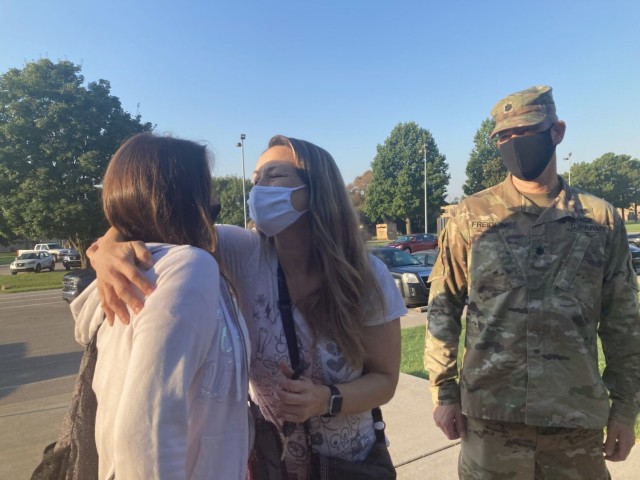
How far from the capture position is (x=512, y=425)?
2.03 meters

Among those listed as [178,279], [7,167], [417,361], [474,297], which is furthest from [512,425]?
[7,167]

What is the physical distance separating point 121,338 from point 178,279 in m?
0.23

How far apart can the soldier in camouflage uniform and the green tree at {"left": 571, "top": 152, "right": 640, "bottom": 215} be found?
75.1 meters

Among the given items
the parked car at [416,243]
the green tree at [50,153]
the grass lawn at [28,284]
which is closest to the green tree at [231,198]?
the parked car at [416,243]

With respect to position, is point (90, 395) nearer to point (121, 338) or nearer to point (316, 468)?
point (121, 338)

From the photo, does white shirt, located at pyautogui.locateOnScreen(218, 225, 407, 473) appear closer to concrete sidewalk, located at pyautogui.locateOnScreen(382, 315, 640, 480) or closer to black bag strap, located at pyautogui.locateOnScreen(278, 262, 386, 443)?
black bag strap, located at pyautogui.locateOnScreen(278, 262, 386, 443)

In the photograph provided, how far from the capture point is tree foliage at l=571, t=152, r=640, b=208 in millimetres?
67938

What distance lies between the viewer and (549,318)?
6.56 ft

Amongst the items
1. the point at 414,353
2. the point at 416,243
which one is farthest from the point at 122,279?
the point at 416,243

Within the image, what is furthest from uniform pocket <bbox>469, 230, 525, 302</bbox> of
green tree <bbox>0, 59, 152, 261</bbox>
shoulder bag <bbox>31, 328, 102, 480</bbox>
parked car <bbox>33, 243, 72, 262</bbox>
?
parked car <bbox>33, 243, 72, 262</bbox>

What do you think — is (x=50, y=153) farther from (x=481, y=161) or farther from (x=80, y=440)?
(x=481, y=161)

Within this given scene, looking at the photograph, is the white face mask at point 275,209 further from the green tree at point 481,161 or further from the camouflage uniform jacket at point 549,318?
the green tree at point 481,161

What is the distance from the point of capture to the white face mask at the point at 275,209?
180 cm

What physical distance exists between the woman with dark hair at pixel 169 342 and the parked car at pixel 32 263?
117ft
